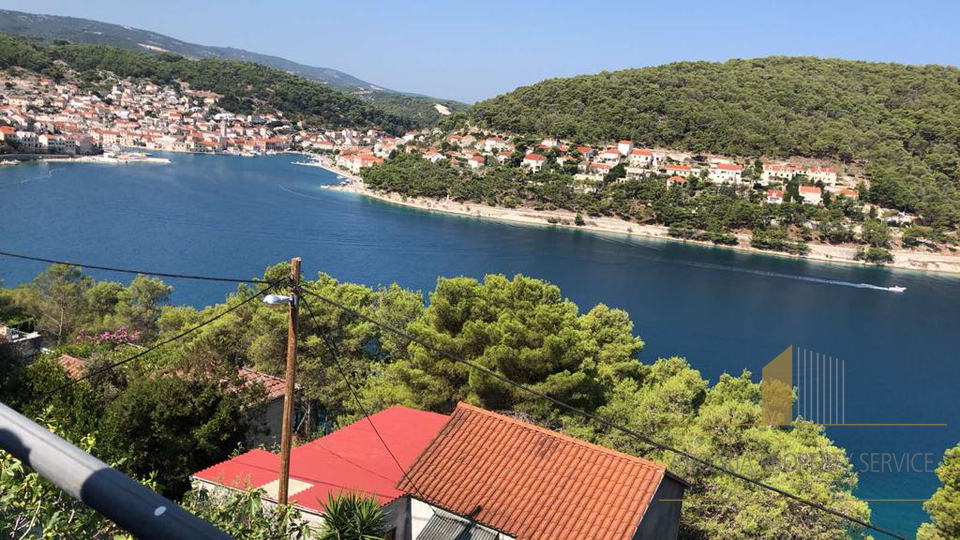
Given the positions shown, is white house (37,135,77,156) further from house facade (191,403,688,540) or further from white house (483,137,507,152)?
house facade (191,403,688,540)

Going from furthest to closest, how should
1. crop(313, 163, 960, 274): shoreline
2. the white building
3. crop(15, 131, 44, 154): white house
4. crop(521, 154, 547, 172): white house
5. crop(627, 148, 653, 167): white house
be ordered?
crop(521, 154, 547, 172): white house → crop(627, 148, 653, 167): white house → crop(15, 131, 44, 154): white house → the white building → crop(313, 163, 960, 274): shoreline

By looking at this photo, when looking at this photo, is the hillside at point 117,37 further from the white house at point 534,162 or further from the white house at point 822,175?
the white house at point 822,175

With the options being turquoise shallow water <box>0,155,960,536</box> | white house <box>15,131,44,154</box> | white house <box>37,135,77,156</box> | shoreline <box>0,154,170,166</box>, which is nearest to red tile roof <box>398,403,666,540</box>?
turquoise shallow water <box>0,155,960,536</box>

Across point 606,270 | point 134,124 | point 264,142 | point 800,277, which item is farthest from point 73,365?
point 134,124

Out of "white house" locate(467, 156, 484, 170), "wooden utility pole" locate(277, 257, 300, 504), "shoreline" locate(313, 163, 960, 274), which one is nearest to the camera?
"wooden utility pole" locate(277, 257, 300, 504)

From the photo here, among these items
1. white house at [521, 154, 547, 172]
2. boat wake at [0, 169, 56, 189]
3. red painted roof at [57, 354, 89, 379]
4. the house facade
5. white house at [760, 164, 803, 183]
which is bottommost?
boat wake at [0, 169, 56, 189]

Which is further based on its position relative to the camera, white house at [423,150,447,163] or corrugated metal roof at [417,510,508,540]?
white house at [423,150,447,163]

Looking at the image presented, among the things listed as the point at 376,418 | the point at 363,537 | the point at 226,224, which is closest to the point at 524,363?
the point at 376,418

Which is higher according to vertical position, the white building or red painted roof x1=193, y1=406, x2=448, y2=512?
the white building

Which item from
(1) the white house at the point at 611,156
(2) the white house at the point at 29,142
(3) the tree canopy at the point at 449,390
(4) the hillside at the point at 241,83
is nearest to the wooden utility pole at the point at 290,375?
(3) the tree canopy at the point at 449,390
